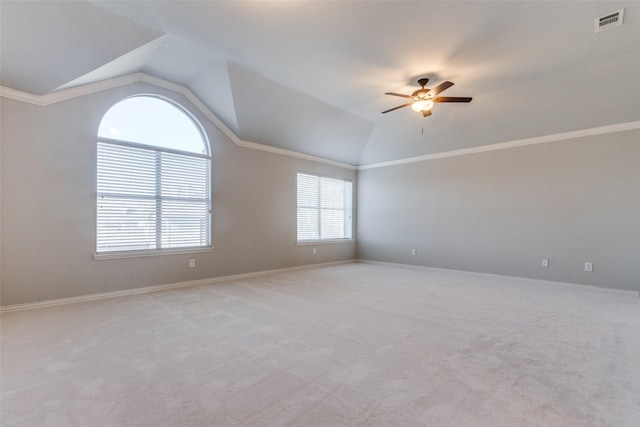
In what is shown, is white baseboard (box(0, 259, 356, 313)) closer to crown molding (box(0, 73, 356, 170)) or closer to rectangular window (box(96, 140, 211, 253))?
rectangular window (box(96, 140, 211, 253))

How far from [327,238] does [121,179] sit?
4.45 meters

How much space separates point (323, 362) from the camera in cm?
214

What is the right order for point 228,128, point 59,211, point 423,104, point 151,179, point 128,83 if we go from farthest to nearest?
point 228,128
point 151,179
point 128,83
point 423,104
point 59,211

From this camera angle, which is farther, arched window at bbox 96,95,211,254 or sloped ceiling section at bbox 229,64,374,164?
sloped ceiling section at bbox 229,64,374,164

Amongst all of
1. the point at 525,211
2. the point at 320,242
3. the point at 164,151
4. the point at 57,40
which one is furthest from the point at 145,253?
the point at 525,211

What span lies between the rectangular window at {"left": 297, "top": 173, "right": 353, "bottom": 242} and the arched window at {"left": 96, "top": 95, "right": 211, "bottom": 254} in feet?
7.31

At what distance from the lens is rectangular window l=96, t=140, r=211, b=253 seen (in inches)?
155

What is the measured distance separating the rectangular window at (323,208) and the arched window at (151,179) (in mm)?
2227

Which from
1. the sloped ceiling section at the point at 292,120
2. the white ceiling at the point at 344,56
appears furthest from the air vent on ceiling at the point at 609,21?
the sloped ceiling section at the point at 292,120

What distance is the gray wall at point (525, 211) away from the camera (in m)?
4.43

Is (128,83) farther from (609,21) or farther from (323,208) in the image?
(609,21)

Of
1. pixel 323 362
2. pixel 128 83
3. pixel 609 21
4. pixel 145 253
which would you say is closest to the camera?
pixel 323 362

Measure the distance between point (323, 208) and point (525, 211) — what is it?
4.08 meters

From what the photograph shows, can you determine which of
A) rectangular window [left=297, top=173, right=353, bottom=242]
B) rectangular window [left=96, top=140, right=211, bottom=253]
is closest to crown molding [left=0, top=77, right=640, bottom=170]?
rectangular window [left=297, top=173, right=353, bottom=242]
